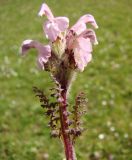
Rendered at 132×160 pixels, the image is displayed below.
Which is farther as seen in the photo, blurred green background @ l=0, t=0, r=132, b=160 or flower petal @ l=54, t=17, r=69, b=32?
blurred green background @ l=0, t=0, r=132, b=160

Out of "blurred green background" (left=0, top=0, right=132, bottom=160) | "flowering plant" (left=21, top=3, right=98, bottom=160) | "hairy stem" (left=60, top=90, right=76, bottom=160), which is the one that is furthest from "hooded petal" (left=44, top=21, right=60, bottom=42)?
"blurred green background" (left=0, top=0, right=132, bottom=160)

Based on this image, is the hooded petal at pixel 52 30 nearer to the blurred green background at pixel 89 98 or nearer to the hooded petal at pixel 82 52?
the hooded petal at pixel 82 52

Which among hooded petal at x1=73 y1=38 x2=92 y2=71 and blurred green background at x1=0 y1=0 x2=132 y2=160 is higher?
blurred green background at x1=0 y1=0 x2=132 y2=160

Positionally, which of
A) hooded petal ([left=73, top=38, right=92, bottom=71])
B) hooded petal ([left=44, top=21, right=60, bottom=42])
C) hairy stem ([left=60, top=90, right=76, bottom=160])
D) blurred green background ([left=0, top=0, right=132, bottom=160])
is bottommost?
hairy stem ([left=60, top=90, right=76, bottom=160])

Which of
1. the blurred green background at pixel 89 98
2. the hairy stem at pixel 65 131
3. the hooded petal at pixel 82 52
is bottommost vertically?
the hairy stem at pixel 65 131

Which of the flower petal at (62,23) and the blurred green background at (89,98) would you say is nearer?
the flower petal at (62,23)

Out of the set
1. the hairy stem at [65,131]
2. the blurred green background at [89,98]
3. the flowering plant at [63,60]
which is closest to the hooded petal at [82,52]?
the flowering plant at [63,60]

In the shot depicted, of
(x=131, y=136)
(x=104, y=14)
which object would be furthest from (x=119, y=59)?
(x=104, y=14)

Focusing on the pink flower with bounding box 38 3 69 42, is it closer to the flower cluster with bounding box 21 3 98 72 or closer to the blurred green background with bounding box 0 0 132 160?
the flower cluster with bounding box 21 3 98 72
